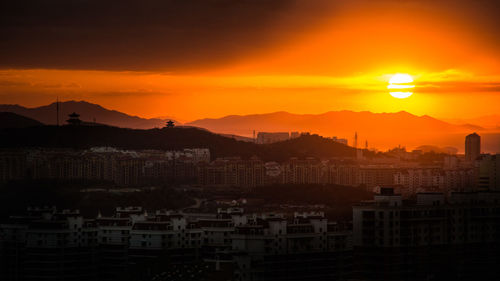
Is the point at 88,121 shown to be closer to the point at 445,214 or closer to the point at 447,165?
the point at 447,165

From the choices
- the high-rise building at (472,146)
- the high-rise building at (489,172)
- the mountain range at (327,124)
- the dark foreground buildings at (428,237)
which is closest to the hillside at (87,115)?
the mountain range at (327,124)

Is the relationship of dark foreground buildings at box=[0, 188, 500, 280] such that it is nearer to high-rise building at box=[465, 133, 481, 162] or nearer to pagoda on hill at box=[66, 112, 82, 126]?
high-rise building at box=[465, 133, 481, 162]

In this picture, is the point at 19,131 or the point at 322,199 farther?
the point at 19,131

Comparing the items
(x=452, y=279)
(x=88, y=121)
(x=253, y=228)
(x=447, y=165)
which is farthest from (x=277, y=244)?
(x=88, y=121)

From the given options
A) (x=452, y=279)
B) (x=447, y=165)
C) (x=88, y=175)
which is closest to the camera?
(x=452, y=279)

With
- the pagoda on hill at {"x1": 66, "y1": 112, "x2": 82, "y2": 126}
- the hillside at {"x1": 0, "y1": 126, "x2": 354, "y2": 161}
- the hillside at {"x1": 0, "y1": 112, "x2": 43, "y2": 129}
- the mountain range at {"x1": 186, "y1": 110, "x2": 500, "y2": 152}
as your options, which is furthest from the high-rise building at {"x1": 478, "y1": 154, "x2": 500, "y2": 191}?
the pagoda on hill at {"x1": 66, "y1": 112, "x2": 82, "y2": 126}

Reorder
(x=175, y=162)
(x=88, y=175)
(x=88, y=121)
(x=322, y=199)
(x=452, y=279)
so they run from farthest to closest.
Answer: (x=88, y=121) < (x=175, y=162) < (x=88, y=175) < (x=322, y=199) < (x=452, y=279)

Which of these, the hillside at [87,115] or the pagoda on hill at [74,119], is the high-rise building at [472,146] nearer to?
the hillside at [87,115]
